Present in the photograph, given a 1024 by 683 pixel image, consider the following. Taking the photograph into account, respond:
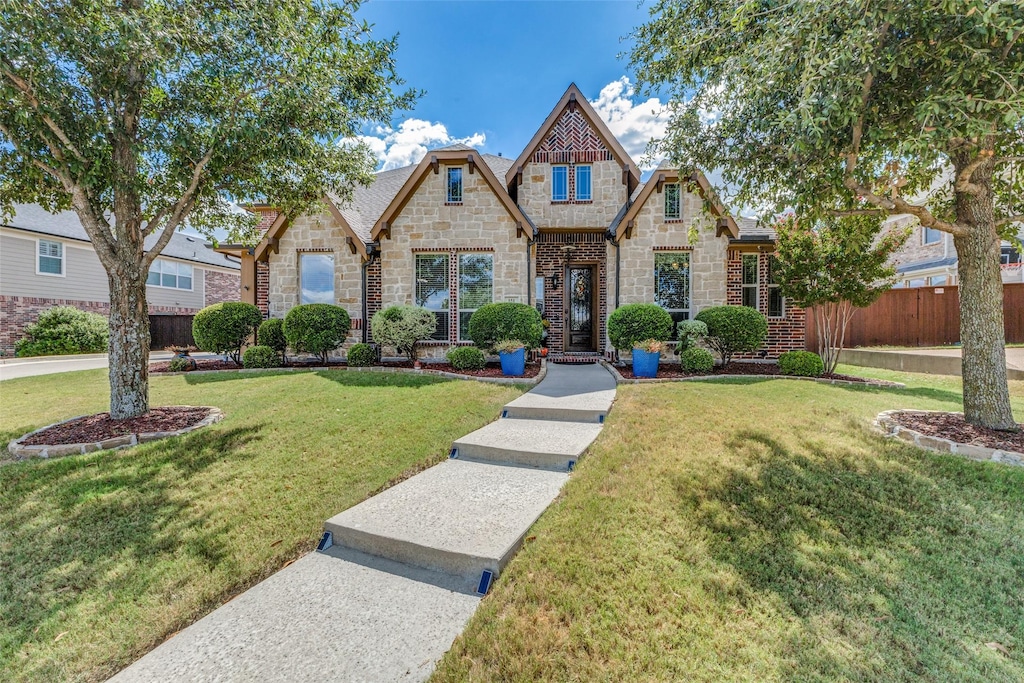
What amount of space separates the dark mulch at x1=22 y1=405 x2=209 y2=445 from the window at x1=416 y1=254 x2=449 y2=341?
19.0 ft

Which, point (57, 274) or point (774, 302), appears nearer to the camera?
point (774, 302)

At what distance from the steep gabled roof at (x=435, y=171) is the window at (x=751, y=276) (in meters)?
5.96

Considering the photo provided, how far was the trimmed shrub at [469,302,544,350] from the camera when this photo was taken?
9945mm

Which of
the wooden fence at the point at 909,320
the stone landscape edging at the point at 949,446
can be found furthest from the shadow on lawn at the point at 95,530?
the wooden fence at the point at 909,320

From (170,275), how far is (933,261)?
3557 cm

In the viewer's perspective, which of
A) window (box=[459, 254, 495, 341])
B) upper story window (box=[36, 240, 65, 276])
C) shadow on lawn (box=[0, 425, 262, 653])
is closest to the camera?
shadow on lawn (box=[0, 425, 262, 653])

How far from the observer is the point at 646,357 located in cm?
943

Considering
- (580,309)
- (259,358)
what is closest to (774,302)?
(580,309)

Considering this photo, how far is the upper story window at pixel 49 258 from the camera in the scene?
1661 cm

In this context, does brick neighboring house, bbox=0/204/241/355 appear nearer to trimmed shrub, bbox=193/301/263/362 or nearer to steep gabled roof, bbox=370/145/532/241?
trimmed shrub, bbox=193/301/263/362

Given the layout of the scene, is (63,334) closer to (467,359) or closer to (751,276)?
(467,359)

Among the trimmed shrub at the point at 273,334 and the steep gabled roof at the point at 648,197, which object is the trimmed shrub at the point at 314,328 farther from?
the steep gabled roof at the point at 648,197

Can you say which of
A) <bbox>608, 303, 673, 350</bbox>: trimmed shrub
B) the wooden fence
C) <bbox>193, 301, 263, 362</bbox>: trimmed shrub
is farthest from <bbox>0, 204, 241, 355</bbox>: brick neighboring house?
the wooden fence

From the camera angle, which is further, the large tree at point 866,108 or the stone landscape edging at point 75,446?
the stone landscape edging at point 75,446
